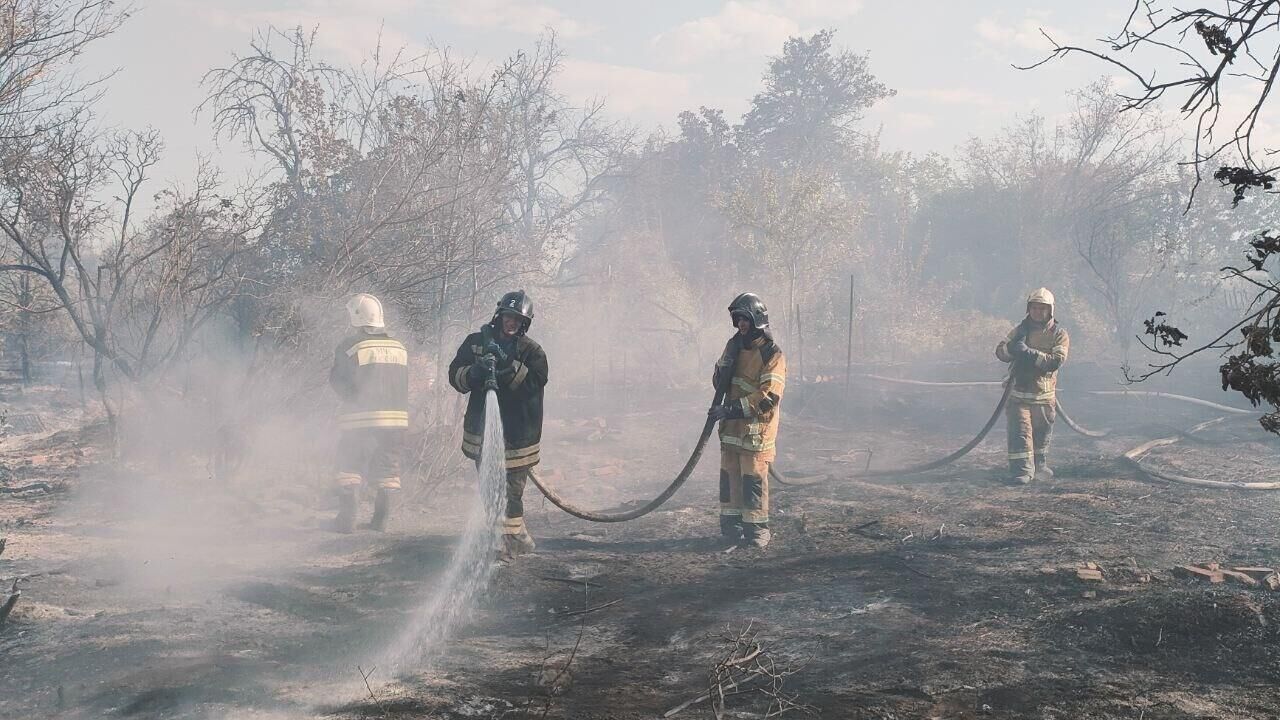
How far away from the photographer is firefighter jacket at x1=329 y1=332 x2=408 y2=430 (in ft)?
25.3

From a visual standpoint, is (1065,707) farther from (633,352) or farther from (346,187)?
(633,352)

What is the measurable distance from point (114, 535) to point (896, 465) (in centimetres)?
893

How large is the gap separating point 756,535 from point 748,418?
950 mm

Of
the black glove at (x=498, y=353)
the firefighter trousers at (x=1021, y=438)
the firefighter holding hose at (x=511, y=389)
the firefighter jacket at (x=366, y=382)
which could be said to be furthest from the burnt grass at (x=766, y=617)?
the black glove at (x=498, y=353)

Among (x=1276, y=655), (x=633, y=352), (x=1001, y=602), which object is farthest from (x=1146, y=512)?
(x=633, y=352)

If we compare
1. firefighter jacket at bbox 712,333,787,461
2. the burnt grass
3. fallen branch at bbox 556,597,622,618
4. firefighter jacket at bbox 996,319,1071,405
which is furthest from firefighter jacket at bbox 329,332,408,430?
firefighter jacket at bbox 996,319,1071,405

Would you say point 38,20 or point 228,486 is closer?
point 38,20

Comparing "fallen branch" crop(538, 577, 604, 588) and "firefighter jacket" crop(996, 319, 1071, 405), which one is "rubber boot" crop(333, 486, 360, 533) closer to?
"fallen branch" crop(538, 577, 604, 588)

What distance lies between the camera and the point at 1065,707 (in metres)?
3.62

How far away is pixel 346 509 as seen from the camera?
7824mm

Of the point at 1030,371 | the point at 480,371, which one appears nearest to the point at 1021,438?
the point at 1030,371

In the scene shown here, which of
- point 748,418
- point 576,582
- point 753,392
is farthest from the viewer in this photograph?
point 753,392

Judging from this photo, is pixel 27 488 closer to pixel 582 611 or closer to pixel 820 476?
pixel 582 611

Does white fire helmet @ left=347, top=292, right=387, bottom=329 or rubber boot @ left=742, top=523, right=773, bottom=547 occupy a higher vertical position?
white fire helmet @ left=347, top=292, right=387, bottom=329
